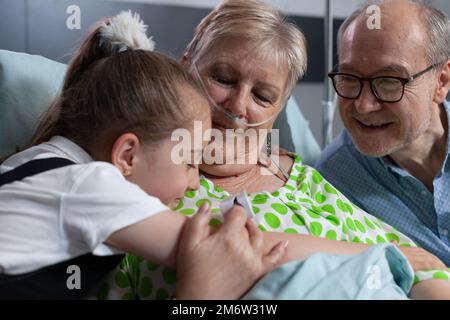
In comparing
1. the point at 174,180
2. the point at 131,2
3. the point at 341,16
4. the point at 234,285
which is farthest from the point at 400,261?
the point at 341,16

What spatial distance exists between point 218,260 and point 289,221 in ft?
1.12

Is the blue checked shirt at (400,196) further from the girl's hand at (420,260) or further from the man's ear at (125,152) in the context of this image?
the man's ear at (125,152)

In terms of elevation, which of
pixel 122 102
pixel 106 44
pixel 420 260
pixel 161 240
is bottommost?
pixel 420 260

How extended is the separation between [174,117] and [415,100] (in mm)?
873

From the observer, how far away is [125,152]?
115cm

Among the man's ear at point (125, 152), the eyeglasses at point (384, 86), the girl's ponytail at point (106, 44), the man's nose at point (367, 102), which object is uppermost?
the girl's ponytail at point (106, 44)

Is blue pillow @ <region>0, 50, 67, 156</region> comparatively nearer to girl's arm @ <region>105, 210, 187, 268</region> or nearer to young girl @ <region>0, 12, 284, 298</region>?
young girl @ <region>0, 12, 284, 298</region>

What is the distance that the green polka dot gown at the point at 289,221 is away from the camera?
1190mm

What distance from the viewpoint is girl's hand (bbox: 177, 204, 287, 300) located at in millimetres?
1023

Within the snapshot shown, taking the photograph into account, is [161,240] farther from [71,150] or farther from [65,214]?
[71,150]

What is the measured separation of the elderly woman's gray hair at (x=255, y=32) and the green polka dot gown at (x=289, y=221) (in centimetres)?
28

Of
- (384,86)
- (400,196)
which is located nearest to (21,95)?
(384,86)

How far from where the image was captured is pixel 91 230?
986 millimetres

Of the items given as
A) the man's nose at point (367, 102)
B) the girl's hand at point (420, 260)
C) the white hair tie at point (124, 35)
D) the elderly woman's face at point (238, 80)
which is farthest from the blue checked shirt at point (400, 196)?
the white hair tie at point (124, 35)
